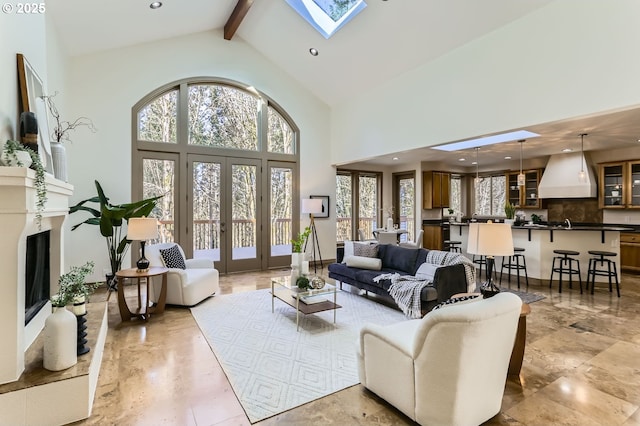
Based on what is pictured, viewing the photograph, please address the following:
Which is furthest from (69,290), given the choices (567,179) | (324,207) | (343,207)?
(567,179)

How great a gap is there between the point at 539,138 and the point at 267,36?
555 cm

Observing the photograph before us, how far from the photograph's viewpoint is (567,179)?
24.4ft

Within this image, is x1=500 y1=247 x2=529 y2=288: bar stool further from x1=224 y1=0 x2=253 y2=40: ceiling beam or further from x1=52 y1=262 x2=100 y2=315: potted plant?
x1=224 y1=0 x2=253 y2=40: ceiling beam

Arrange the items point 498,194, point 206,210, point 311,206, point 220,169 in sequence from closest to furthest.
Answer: point 206,210 → point 220,169 → point 311,206 → point 498,194

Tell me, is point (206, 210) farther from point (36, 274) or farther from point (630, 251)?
point (630, 251)

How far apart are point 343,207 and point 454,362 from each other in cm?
752

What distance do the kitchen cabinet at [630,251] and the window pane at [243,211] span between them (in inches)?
307

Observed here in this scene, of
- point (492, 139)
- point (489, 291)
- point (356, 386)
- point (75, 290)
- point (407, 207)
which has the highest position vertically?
point (492, 139)

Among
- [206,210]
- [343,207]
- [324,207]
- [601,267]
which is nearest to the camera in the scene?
[601,267]

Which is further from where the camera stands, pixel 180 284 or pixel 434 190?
pixel 434 190

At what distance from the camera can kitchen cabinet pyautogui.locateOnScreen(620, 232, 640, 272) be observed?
260 inches

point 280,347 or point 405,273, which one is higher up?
point 405,273

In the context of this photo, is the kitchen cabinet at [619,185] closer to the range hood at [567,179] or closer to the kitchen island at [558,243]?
the range hood at [567,179]

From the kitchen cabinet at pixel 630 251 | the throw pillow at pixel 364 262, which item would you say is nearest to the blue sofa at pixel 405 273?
the throw pillow at pixel 364 262
